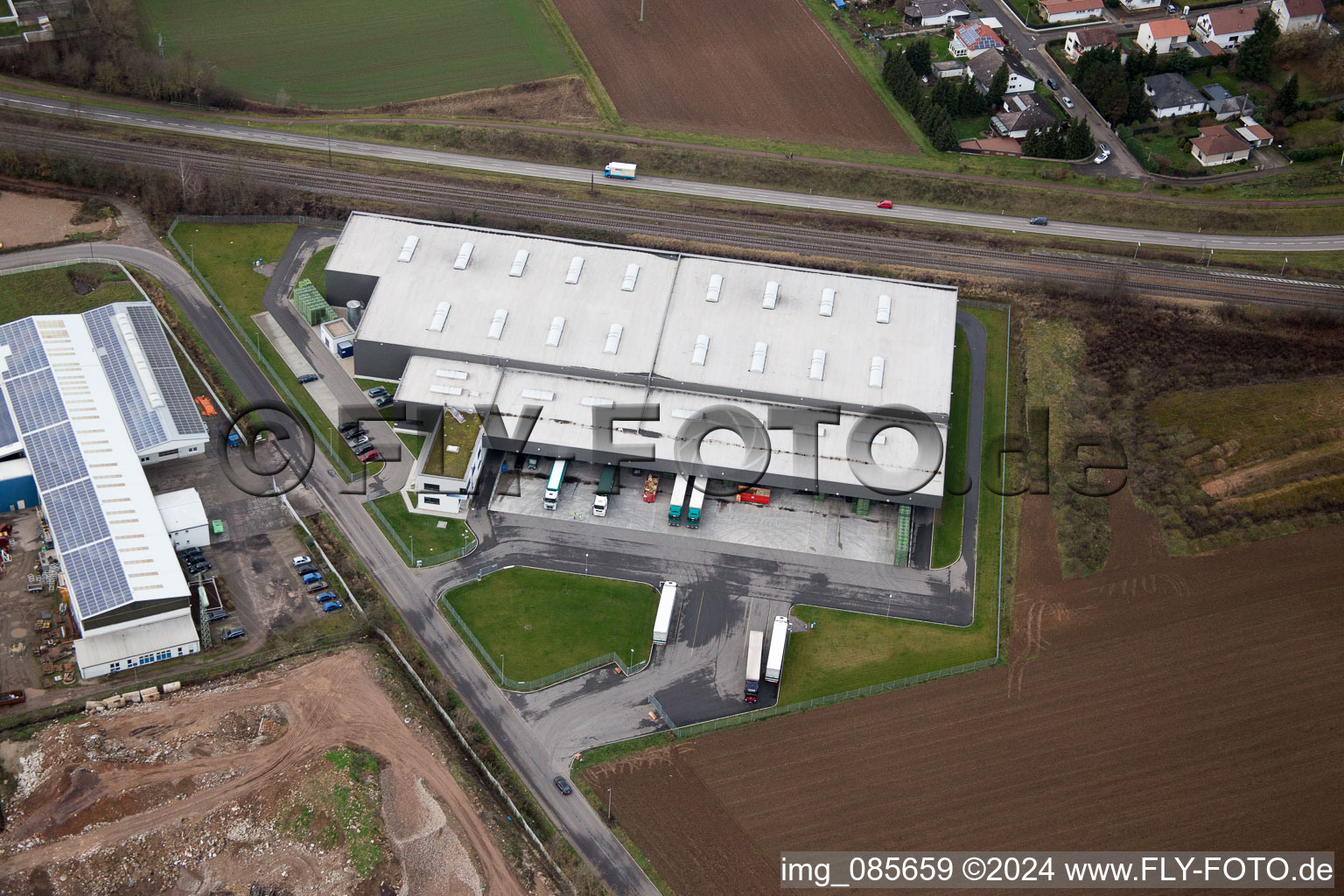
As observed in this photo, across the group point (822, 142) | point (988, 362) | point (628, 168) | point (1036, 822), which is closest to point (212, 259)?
point (628, 168)

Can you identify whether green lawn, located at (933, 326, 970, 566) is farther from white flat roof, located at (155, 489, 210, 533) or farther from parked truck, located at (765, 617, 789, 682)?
white flat roof, located at (155, 489, 210, 533)

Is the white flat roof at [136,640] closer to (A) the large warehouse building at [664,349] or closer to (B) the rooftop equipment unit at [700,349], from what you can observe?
(A) the large warehouse building at [664,349]

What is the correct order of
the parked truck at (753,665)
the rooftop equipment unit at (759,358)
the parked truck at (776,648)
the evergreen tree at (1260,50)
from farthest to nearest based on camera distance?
the evergreen tree at (1260,50) → the rooftop equipment unit at (759,358) → the parked truck at (776,648) → the parked truck at (753,665)

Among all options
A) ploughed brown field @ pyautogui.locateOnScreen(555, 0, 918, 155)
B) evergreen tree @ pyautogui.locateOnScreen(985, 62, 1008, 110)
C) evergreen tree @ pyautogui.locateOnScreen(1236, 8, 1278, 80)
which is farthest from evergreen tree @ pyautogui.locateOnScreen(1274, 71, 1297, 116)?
ploughed brown field @ pyautogui.locateOnScreen(555, 0, 918, 155)

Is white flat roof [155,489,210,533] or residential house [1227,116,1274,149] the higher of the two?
residential house [1227,116,1274,149]

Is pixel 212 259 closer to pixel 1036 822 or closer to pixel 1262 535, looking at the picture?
pixel 1036 822

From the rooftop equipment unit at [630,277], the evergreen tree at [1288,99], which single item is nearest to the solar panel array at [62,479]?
the rooftop equipment unit at [630,277]
